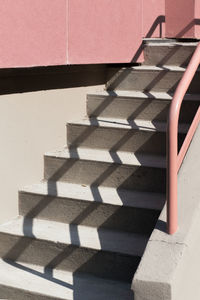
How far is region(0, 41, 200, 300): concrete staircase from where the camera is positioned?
4039mm

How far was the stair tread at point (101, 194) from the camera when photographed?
433 cm

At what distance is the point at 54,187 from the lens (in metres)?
4.76

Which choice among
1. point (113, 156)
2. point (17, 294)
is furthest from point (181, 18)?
point (17, 294)

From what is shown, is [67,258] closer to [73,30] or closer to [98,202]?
[98,202]

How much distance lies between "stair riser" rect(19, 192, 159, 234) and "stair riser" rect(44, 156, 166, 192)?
0.31m

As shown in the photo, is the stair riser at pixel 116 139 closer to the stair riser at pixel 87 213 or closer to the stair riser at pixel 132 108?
the stair riser at pixel 132 108

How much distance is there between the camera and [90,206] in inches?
174

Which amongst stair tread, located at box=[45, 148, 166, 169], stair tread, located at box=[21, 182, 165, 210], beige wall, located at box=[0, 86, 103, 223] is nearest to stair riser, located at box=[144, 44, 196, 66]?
beige wall, located at box=[0, 86, 103, 223]

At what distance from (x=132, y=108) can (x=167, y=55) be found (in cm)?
82

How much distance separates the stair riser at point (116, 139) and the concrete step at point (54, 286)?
1.21 metres

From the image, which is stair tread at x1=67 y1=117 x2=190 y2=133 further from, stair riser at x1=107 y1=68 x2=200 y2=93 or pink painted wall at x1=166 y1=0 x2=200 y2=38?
pink painted wall at x1=166 y1=0 x2=200 y2=38

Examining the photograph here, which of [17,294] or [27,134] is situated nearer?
[17,294]

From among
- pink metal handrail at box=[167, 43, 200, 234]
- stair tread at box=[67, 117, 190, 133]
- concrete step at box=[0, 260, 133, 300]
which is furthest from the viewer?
stair tread at box=[67, 117, 190, 133]

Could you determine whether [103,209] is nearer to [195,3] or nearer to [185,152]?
[185,152]
